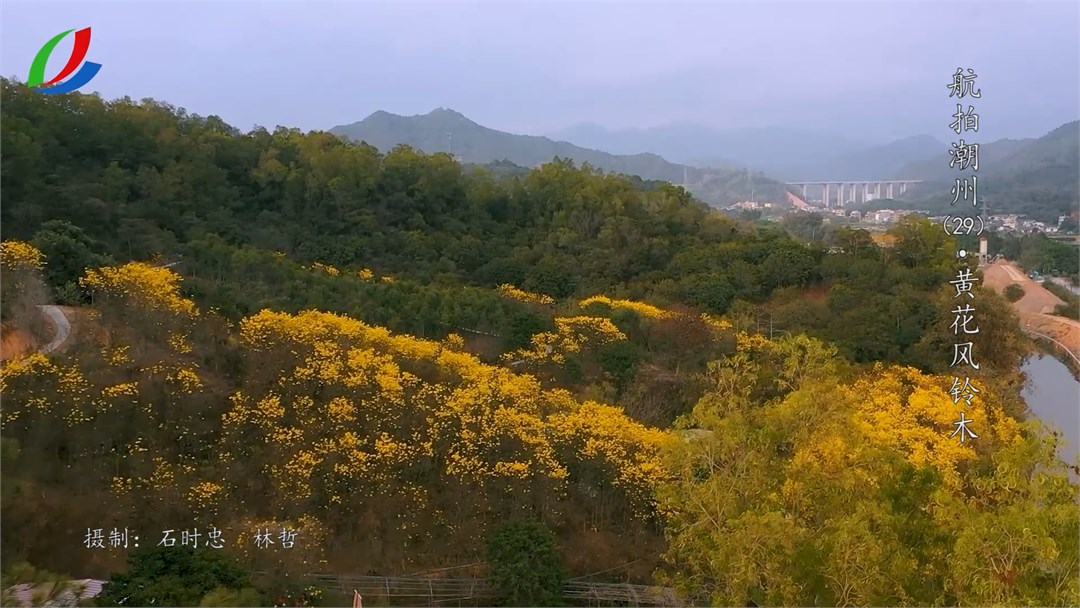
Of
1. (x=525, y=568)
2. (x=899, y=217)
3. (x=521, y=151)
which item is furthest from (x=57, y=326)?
(x=521, y=151)

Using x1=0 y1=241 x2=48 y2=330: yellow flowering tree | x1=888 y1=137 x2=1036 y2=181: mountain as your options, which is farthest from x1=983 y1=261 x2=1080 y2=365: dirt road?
x1=0 y1=241 x2=48 y2=330: yellow flowering tree

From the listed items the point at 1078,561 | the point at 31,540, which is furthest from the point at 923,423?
the point at 31,540

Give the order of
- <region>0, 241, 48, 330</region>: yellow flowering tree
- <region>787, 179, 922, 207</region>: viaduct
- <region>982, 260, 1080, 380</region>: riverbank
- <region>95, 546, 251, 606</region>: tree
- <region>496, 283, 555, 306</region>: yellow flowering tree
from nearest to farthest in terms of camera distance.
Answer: <region>95, 546, 251, 606</region>: tree, <region>0, 241, 48, 330</region>: yellow flowering tree, <region>982, 260, 1080, 380</region>: riverbank, <region>496, 283, 555, 306</region>: yellow flowering tree, <region>787, 179, 922, 207</region>: viaduct

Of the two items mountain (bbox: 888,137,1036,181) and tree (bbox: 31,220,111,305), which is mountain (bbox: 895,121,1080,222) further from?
tree (bbox: 31,220,111,305)

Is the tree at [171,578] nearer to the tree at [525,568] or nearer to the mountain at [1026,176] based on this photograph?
the tree at [525,568]

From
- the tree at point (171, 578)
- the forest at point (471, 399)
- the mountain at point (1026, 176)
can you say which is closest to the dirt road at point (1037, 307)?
the forest at point (471, 399)

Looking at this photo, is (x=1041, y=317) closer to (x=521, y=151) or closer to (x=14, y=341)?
(x=14, y=341)

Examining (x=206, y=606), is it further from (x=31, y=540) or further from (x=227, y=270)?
(x=227, y=270)
